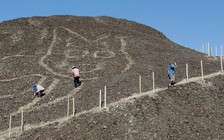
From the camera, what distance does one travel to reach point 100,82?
128 feet

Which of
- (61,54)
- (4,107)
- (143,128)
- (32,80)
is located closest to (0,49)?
(61,54)

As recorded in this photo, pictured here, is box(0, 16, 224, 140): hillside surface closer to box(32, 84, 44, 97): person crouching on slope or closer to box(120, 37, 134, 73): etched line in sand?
box(120, 37, 134, 73): etched line in sand

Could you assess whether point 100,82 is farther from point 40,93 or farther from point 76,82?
point 40,93

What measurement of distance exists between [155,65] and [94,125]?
56.0 ft

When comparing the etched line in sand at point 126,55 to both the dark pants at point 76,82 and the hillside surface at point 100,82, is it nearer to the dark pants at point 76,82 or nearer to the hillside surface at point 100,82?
the hillside surface at point 100,82

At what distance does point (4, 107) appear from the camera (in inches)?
1513

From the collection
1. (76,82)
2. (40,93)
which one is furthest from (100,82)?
(40,93)

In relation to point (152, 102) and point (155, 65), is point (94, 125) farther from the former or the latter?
point (155, 65)

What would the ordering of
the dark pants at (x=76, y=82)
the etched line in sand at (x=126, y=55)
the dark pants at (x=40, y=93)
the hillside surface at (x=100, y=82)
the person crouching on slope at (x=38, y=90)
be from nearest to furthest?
the hillside surface at (x=100, y=82)
the person crouching on slope at (x=38, y=90)
the dark pants at (x=40, y=93)
the dark pants at (x=76, y=82)
the etched line in sand at (x=126, y=55)

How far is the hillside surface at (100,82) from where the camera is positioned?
28.7 meters

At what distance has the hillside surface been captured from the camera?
94.1ft

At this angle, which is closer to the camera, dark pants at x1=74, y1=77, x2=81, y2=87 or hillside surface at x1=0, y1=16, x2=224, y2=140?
hillside surface at x1=0, y1=16, x2=224, y2=140

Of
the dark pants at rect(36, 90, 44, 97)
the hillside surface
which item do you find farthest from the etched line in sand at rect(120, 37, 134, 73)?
the dark pants at rect(36, 90, 44, 97)

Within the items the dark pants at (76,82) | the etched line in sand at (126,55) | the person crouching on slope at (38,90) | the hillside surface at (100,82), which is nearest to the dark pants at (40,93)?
the person crouching on slope at (38,90)
